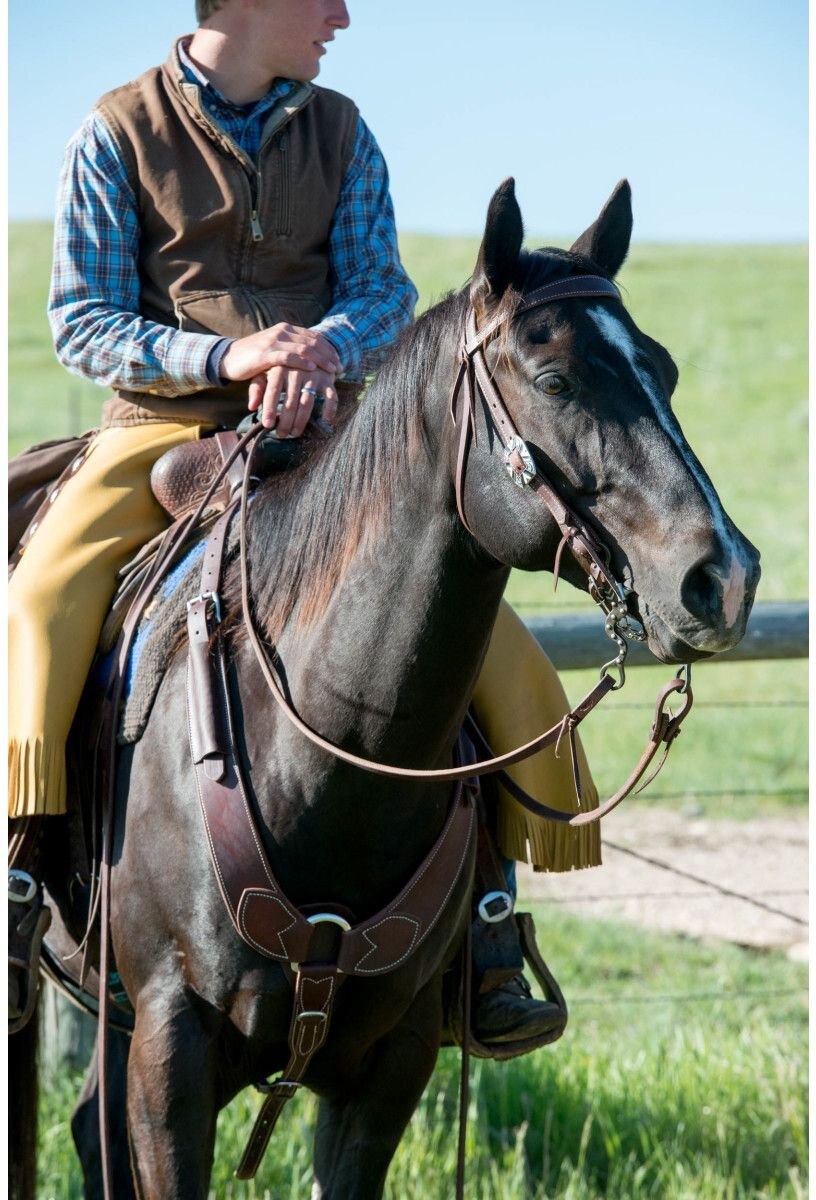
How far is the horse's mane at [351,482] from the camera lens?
102 inches

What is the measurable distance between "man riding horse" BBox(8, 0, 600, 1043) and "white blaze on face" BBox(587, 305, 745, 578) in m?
0.88

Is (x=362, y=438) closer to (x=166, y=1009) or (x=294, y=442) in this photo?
(x=294, y=442)

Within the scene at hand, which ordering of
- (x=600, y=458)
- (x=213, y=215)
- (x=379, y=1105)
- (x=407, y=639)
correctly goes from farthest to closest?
(x=213, y=215), (x=379, y=1105), (x=407, y=639), (x=600, y=458)

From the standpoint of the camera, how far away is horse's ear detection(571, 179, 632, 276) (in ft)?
8.80

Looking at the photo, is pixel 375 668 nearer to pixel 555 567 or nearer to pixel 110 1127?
pixel 555 567

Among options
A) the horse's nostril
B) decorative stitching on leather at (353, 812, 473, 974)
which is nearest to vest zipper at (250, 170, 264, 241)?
decorative stitching on leather at (353, 812, 473, 974)

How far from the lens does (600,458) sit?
229 centimetres

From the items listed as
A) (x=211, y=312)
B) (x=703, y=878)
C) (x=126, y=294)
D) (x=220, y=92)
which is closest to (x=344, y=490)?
(x=211, y=312)

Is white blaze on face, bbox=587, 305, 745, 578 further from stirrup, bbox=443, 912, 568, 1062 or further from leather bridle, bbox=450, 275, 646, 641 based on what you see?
stirrup, bbox=443, 912, 568, 1062

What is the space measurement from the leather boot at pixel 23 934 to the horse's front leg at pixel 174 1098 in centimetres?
44

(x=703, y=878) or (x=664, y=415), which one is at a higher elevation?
(x=664, y=415)

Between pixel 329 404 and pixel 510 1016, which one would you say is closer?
pixel 329 404

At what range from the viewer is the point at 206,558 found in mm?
2973

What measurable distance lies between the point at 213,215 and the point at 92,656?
1155 millimetres
